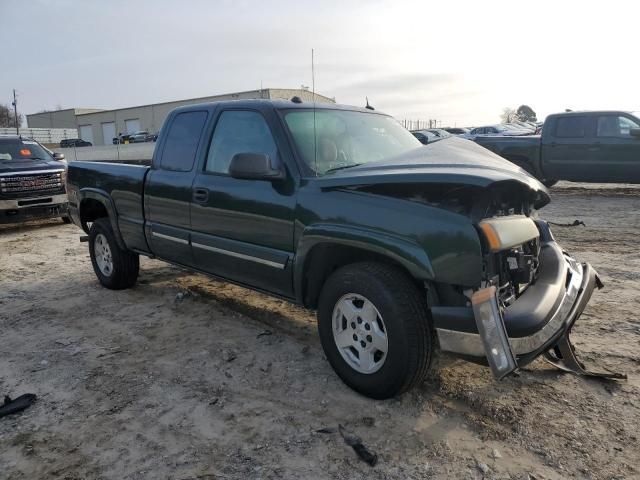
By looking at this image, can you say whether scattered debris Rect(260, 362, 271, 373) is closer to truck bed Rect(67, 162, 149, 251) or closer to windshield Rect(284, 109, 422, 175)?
windshield Rect(284, 109, 422, 175)

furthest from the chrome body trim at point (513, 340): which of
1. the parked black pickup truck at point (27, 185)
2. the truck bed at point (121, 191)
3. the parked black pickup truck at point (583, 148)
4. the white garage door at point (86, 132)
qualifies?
the white garage door at point (86, 132)

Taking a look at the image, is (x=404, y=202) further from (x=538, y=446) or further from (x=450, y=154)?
(x=538, y=446)

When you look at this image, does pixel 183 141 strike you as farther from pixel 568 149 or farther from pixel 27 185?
pixel 568 149

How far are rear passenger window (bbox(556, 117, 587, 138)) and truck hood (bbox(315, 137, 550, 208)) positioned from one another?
875cm

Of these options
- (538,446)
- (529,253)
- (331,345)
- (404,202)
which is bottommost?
(538,446)

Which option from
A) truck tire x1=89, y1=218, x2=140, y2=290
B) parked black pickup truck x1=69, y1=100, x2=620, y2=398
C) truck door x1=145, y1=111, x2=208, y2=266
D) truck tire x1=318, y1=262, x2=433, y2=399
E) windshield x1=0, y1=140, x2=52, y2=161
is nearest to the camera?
parked black pickup truck x1=69, y1=100, x2=620, y2=398

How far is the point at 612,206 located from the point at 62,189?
10.8 meters

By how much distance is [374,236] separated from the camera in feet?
9.82

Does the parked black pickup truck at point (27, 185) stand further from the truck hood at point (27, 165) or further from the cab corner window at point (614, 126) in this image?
the cab corner window at point (614, 126)

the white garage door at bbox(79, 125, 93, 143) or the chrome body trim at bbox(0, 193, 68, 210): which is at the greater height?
the white garage door at bbox(79, 125, 93, 143)

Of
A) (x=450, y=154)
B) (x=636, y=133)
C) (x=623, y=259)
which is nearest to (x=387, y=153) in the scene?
(x=450, y=154)

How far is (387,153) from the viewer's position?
13.2 feet

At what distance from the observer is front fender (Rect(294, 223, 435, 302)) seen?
111 inches

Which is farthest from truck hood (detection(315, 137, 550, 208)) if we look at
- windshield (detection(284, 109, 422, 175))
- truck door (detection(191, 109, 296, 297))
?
truck door (detection(191, 109, 296, 297))
